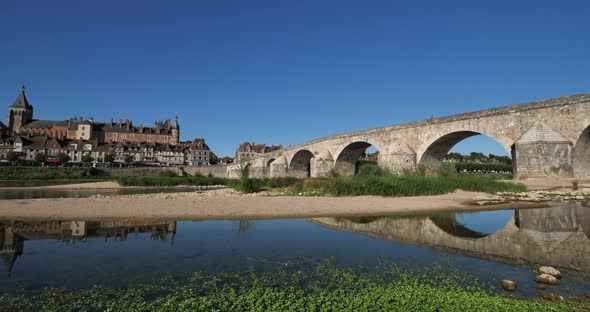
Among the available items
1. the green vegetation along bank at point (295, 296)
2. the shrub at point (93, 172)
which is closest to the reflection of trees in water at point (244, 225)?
the green vegetation along bank at point (295, 296)

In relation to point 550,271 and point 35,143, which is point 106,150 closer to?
point 35,143

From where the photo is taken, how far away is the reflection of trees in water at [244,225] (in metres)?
8.03

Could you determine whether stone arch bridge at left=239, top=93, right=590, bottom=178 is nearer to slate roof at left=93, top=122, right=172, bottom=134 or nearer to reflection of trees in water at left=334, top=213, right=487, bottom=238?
reflection of trees in water at left=334, top=213, right=487, bottom=238

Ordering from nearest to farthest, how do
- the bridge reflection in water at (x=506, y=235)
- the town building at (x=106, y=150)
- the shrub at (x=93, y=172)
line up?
the bridge reflection in water at (x=506, y=235) → the shrub at (x=93, y=172) → the town building at (x=106, y=150)

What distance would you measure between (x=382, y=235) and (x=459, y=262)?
7.46 feet

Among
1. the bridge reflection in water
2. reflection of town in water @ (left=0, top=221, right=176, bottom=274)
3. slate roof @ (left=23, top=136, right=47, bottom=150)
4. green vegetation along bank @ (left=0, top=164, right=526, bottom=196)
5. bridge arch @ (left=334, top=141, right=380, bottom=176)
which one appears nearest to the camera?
the bridge reflection in water

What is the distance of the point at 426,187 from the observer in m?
16.4

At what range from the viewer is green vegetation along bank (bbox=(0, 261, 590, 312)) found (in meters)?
3.16

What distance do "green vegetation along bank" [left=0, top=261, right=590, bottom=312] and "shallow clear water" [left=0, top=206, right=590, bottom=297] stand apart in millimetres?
374

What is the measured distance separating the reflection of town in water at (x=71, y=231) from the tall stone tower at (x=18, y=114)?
9842 cm

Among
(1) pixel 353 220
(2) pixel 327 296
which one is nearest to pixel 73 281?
(2) pixel 327 296

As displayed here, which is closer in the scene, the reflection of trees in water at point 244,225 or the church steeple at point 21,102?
the reflection of trees in water at point 244,225

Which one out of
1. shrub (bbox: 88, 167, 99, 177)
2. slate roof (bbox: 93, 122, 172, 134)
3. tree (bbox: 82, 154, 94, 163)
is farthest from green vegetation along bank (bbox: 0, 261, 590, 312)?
slate roof (bbox: 93, 122, 172, 134)

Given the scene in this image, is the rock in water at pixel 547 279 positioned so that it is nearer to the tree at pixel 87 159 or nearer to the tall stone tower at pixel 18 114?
the tree at pixel 87 159
